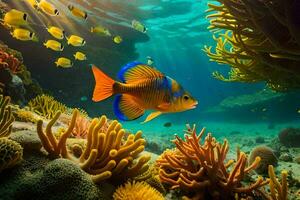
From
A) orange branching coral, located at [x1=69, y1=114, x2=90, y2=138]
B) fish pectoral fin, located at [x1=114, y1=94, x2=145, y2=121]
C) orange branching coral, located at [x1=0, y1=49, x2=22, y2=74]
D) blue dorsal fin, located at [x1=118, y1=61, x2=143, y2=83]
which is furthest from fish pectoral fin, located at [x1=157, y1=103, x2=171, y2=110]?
orange branching coral, located at [x1=0, y1=49, x2=22, y2=74]

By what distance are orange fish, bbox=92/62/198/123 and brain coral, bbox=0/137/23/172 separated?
936mm

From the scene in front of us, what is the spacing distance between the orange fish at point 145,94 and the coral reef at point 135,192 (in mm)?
902

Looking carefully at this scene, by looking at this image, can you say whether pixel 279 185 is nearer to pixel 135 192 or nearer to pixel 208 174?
pixel 208 174

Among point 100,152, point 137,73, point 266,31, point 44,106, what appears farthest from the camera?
point 44,106

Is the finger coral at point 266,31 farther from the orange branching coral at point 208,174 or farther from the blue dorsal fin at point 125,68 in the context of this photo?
the blue dorsal fin at point 125,68

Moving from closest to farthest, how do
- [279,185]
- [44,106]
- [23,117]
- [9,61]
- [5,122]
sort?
[279,185] → [5,122] → [23,117] → [44,106] → [9,61]

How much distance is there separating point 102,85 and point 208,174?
5.88 feet

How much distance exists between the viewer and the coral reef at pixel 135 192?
3.26 m

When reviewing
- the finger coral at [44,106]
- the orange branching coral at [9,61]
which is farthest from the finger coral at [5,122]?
the orange branching coral at [9,61]

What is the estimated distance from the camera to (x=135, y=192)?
10.9ft

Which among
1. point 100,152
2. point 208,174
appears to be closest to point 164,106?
point 100,152

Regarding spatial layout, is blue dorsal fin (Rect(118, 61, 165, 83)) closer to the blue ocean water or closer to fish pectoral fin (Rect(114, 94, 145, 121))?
fish pectoral fin (Rect(114, 94, 145, 121))

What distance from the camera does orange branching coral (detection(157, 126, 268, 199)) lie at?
373 cm

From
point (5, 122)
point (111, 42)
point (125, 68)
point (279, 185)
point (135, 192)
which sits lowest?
point (135, 192)
